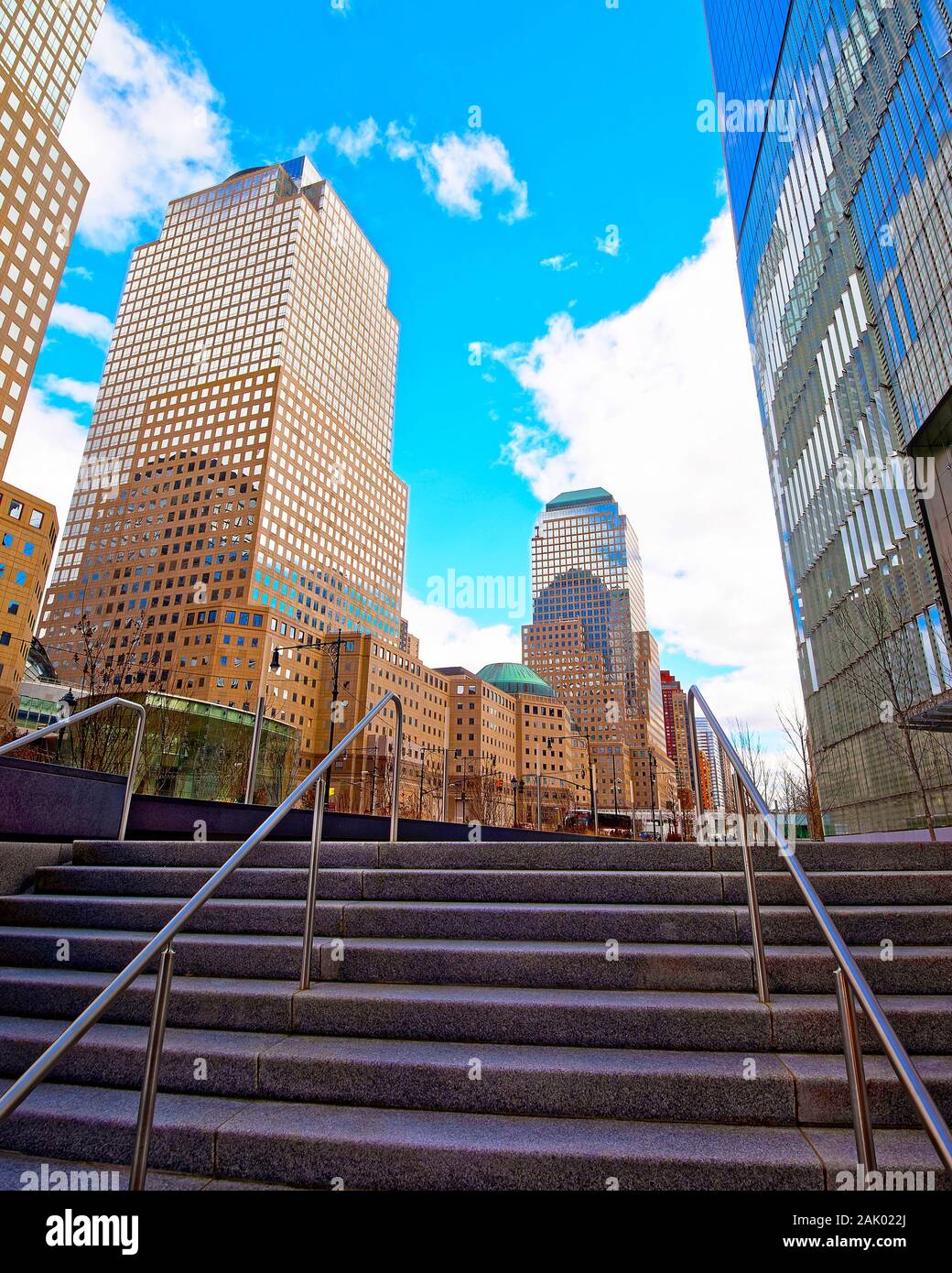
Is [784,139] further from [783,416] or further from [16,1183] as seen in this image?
[16,1183]

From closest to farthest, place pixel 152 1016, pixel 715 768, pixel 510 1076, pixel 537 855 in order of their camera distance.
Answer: pixel 152 1016
pixel 510 1076
pixel 537 855
pixel 715 768

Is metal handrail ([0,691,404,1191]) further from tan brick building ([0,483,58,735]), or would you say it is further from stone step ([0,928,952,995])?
tan brick building ([0,483,58,735])

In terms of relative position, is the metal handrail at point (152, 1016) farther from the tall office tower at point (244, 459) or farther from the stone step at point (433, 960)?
the tall office tower at point (244, 459)

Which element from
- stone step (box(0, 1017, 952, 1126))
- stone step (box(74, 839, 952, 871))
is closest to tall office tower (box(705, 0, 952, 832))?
stone step (box(74, 839, 952, 871))

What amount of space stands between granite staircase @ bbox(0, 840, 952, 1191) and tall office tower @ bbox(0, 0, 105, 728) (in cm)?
6889

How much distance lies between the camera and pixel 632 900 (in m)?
5.09

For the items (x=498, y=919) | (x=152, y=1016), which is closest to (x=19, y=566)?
(x=498, y=919)

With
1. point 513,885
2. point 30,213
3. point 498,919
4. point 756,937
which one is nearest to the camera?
point 756,937

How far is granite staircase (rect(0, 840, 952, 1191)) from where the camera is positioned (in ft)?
10.00

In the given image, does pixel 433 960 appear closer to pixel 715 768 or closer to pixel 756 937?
pixel 756 937

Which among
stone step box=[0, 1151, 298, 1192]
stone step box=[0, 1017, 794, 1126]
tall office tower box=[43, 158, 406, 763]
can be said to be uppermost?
tall office tower box=[43, 158, 406, 763]

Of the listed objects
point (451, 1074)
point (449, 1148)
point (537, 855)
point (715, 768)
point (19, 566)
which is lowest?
point (449, 1148)

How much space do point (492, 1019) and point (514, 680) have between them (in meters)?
146

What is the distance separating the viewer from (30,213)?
268ft
